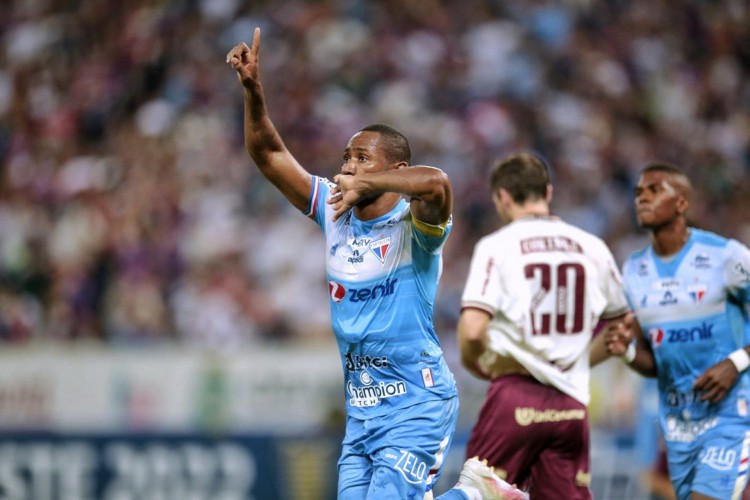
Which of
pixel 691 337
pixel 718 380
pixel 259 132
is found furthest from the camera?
pixel 691 337

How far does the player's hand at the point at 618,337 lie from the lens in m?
6.87

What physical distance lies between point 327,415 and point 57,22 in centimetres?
925

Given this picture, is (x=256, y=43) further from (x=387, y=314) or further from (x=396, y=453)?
(x=396, y=453)

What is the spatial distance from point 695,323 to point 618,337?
2.23ft

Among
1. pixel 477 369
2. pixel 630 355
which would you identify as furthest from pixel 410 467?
pixel 630 355

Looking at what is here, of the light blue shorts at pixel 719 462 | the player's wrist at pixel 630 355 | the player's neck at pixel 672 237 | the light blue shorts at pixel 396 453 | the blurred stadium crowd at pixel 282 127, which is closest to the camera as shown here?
the light blue shorts at pixel 396 453

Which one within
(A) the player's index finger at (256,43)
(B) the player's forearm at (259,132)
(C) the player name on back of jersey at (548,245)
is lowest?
(C) the player name on back of jersey at (548,245)

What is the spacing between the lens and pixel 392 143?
5.88m

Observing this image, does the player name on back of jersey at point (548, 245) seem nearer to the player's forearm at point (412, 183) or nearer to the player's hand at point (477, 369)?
the player's hand at point (477, 369)

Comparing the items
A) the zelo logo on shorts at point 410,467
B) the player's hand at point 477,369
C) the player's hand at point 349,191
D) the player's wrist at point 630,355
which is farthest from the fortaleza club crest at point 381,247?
the player's wrist at point 630,355

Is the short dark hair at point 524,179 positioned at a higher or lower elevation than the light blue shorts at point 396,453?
higher

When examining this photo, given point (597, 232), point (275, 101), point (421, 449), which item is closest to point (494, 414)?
point (421, 449)

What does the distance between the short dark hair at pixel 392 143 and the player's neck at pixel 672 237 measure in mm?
2291

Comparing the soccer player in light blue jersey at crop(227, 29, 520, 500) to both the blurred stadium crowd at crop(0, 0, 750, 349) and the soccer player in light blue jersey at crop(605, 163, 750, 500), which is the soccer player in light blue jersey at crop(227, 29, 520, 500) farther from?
the blurred stadium crowd at crop(0, 0, 750, 349)
